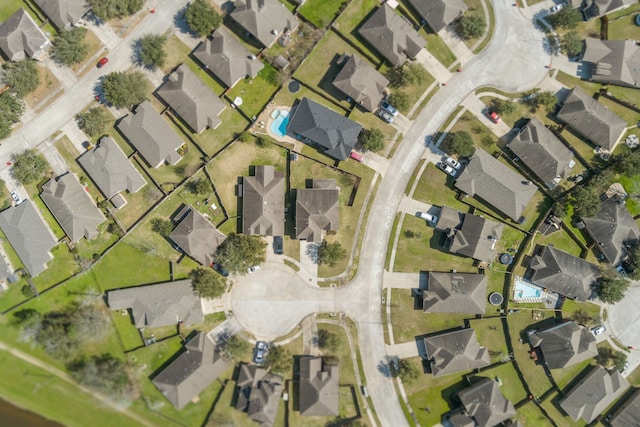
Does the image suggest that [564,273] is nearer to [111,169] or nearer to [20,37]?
[111,169]

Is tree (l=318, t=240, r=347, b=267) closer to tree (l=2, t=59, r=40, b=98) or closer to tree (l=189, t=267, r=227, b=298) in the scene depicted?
tree (l=189, t=267, r=227, b=298)

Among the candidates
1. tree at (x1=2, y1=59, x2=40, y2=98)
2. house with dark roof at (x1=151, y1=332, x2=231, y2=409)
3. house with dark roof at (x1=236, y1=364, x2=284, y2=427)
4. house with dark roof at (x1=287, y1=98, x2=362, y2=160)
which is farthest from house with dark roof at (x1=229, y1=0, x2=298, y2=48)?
house with dark roof at (x1=236, y1=364, x2=284, y2=427)

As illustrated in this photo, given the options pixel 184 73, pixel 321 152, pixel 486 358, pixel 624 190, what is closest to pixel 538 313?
pixel 486 358

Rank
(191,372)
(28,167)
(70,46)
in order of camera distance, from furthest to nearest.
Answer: (28,167) < (70,46) < (191,372)

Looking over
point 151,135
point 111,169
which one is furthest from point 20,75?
point 151,135

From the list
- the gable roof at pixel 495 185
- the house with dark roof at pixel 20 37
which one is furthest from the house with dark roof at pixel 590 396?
the house with dark roof at pixel 20 37

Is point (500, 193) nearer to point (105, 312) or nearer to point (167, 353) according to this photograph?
point (167, 353)
